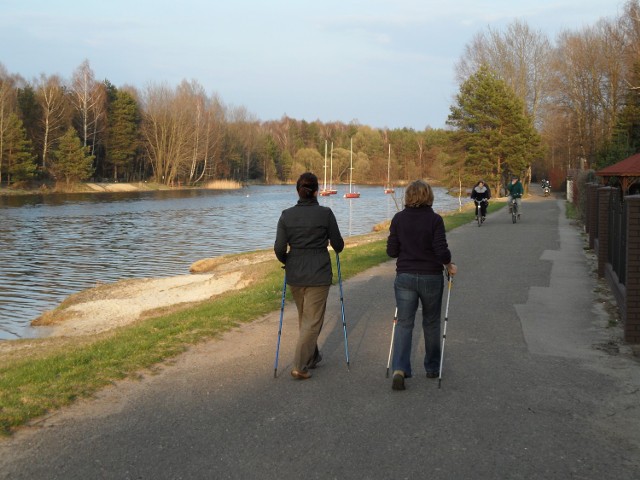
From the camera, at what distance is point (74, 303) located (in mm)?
15852

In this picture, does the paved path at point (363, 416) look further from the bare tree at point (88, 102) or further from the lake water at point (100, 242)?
the bare tree at point (88, 102)

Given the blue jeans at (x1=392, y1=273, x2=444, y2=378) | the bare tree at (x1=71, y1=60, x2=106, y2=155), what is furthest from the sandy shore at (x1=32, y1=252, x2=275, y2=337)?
the bare tree at (x1=71, y1=60, x2=106, y2=155)

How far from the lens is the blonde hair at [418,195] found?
20.1 ft

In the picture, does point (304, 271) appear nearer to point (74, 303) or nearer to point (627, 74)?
point (74, 303)

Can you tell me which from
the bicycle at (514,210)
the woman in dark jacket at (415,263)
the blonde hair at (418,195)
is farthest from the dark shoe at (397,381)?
the bicycle at (514,210)

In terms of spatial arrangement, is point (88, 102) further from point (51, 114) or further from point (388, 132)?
point (388, 132)

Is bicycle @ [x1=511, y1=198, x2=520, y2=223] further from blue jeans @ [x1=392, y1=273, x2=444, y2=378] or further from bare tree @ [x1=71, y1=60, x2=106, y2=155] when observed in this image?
bare tree @ [x1=71, y1=60, x2=106, y2=155]

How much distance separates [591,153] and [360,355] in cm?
5373

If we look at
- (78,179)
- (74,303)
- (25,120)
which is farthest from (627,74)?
(25,120)

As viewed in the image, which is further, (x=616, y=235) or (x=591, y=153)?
(x=591, y=153)

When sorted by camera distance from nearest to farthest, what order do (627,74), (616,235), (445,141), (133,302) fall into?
1. (616,235)
2. (133,302)
3. (627,74)
4. (445,141)

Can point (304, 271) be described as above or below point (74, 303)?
above

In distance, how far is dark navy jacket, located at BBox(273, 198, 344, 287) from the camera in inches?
253

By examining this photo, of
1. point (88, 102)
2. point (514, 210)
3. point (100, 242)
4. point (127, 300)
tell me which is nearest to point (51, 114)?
point (88, 102)
